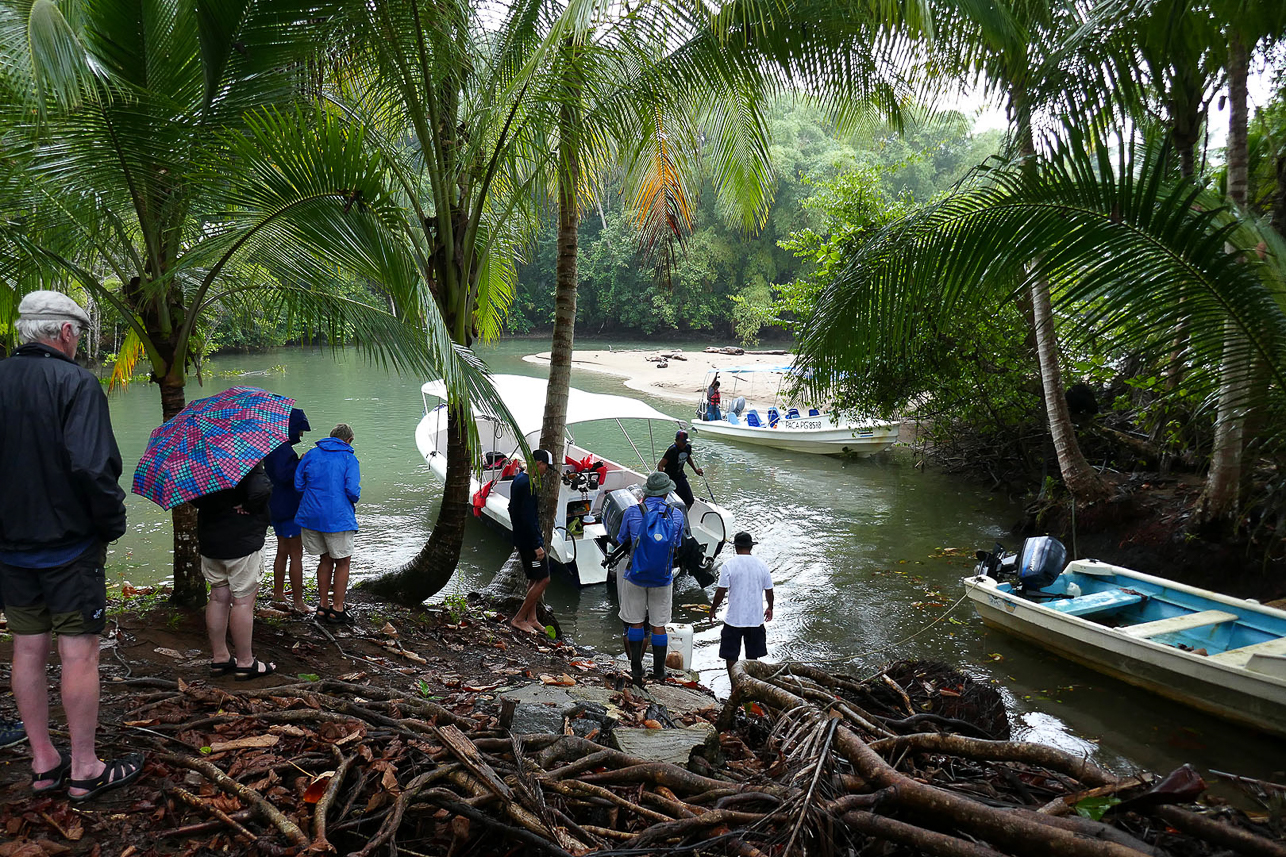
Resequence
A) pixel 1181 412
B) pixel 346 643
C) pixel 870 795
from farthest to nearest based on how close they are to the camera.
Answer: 1. pixel 1181 412
2. pixel 346 643
3. pixel 870 795

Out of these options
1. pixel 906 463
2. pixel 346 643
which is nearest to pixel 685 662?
pixel 346 643

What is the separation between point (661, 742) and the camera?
386 centimetres

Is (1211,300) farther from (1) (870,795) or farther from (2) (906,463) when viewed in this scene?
(2) (906,463)

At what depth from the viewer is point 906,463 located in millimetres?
21281

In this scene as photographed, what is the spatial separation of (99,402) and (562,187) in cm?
514

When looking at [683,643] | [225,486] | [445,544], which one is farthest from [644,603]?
[225,486]

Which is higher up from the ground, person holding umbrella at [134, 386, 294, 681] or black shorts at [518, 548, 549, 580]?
person holding umbrella at [134, 386, 294, 681]

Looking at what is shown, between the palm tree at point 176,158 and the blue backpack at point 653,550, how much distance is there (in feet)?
7.80

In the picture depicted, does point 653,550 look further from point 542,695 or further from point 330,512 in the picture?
point 330,512

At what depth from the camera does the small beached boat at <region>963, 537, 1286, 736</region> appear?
6.94 meters

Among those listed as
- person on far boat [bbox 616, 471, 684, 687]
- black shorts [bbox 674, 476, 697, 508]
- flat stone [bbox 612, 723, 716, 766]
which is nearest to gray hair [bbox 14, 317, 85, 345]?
flat stone [bbox 612, 723, 716, 766]

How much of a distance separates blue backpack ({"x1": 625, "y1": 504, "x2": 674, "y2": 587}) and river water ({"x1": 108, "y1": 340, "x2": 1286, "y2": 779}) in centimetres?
161

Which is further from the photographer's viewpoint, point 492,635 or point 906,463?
point 906,463

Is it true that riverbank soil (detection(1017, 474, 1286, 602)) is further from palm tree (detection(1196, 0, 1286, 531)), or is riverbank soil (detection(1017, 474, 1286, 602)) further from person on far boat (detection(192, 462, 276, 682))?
person on far boat (detection(192, 462, 276, 682))
